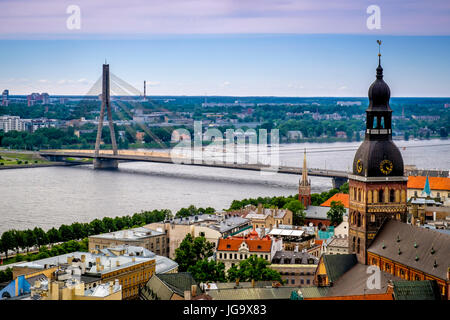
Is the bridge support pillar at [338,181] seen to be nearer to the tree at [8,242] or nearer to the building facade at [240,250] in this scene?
the building facade at [240,250]

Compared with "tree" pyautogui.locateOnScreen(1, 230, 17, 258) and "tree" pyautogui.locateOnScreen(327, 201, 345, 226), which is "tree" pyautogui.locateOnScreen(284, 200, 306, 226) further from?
"tree" pyautogui.locateOnScreen(1, 230, 17, 258)

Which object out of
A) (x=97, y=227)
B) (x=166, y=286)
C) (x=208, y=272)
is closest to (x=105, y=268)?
(x=208, y=272)

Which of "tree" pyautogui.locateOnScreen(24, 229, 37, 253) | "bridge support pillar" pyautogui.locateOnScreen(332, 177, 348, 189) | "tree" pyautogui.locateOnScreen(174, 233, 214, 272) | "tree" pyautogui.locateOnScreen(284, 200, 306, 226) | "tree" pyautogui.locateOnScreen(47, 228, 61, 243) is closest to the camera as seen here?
"tree" pyautogui.locateOnScreen(174, 233, 214, 272)

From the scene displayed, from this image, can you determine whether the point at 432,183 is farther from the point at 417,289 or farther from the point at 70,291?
the point at 70,291

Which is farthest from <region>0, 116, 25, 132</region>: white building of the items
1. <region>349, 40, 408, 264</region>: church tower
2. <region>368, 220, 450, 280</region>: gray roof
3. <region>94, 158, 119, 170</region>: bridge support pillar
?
<region>368, 220, 450, 280</region>: gray roof

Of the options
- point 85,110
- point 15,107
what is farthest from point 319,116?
point 15,107

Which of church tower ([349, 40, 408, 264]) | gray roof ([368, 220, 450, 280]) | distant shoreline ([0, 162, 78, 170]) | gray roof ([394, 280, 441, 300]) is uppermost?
church tower ([349, 40, 408, 264])
